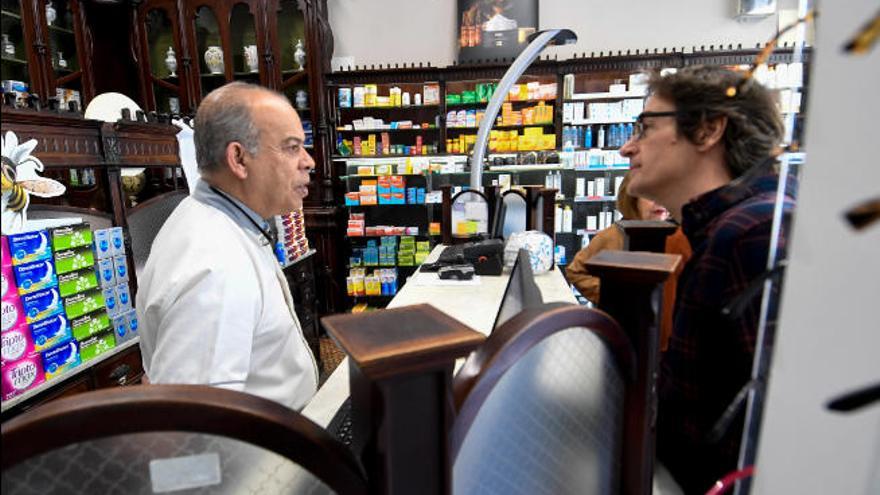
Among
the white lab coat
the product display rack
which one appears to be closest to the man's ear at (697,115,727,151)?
the white lab coat

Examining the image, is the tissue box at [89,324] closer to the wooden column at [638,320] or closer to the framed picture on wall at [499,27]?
the wooden column at [638,320]

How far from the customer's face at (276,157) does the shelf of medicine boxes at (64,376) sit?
1078mm

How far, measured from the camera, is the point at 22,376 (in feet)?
5.33

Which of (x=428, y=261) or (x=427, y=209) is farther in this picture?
(x=427, y=209)

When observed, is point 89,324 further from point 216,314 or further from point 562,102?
point 562,102

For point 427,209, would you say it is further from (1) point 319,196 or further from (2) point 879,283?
(2) point 879,283

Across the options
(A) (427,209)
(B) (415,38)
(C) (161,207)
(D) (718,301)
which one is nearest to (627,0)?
(B) (415,38)

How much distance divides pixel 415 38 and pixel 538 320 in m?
5.29

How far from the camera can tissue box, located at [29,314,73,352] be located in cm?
169

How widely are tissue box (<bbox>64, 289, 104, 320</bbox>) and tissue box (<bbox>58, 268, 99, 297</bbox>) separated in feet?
0.07

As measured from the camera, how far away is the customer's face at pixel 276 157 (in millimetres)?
1388

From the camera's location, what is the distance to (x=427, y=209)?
4785mm

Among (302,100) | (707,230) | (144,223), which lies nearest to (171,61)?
(302,100)

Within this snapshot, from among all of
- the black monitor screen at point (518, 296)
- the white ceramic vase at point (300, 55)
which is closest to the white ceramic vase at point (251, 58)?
the white ceramic vase at point (300, 55)
